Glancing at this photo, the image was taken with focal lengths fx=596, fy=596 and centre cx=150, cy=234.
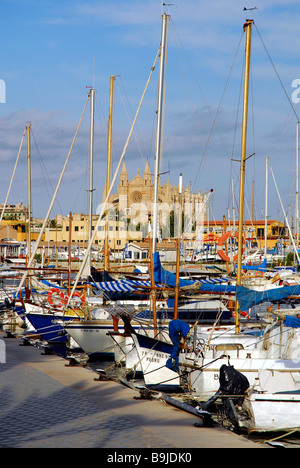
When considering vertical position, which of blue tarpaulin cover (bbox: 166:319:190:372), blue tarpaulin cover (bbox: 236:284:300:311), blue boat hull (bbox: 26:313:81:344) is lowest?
blue boat hull (bbox: 26:313:81:344)

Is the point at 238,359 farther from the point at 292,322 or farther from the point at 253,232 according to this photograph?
the point at 253,232

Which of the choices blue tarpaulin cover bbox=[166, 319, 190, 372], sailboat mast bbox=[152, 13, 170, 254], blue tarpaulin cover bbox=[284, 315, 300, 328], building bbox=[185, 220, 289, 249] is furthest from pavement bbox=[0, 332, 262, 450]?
building bbox=[185, 220, 289, 249]

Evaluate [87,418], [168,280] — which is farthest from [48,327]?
[87,418]

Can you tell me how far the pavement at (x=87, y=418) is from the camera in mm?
8891

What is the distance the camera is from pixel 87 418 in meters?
10.3

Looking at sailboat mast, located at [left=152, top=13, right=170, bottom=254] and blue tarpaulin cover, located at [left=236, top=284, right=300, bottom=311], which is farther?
sailboat mast, located at [left=152, top=13, right=170, bottom=254]

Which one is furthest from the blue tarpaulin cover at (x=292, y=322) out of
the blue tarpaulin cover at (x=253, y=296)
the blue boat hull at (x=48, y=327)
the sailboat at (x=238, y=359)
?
the blue boat hull at (x=48, y=327)

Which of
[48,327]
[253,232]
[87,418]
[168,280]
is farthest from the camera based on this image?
[253,232]

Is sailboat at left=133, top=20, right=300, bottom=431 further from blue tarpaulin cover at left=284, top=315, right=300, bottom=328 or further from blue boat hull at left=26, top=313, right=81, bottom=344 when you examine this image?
blue boat hull at left=26, top=313, right=81, bottom=344

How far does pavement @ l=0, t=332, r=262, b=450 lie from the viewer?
8.89m

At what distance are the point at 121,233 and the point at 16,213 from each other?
66.0 metres

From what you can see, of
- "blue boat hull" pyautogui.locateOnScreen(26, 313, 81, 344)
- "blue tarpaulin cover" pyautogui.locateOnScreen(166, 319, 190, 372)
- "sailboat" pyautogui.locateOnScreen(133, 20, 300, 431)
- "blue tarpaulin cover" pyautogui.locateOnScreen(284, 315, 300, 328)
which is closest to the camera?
"sailboat" pyautogui.locateOnScreen(133, 20, 300, 431)

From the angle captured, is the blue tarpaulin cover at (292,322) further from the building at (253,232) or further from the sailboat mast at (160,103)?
the building at (253,232)
